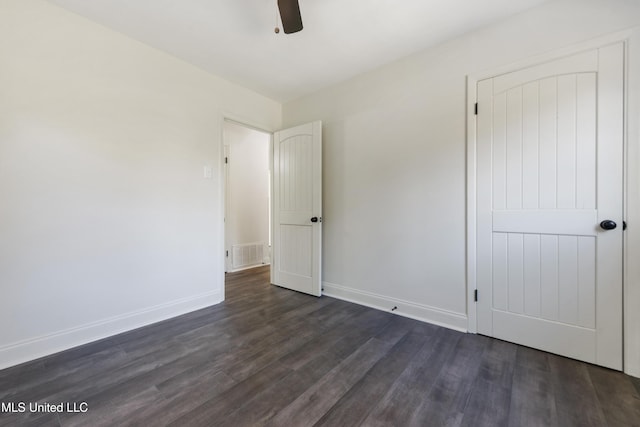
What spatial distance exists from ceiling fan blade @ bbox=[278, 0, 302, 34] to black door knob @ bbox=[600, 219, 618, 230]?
2.27m

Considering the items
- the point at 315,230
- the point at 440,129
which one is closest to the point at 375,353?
the point at 315,230

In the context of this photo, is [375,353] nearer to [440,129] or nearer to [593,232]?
[593,232]

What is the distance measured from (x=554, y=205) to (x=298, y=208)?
239cm

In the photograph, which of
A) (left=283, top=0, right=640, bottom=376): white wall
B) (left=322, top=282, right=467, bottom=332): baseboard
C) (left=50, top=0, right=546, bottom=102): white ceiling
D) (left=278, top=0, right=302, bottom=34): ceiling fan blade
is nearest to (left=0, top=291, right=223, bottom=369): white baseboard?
(left=322, top=282, right=467, bottom=332): baseboard

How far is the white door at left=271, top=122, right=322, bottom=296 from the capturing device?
3.07 m

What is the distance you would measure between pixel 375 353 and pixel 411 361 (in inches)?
9.7

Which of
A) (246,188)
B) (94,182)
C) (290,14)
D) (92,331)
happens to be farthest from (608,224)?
(246,188)

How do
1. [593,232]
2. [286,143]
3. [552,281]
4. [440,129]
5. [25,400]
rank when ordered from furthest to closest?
[286,143]
[440,129]
[552,281]
[593,232]
[25,400]

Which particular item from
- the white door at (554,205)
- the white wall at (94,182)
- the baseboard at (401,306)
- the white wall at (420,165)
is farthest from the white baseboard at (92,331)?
the white door at (554,205)

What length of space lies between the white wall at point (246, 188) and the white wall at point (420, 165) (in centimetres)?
180

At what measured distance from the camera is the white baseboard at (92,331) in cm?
176

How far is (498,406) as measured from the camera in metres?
1.37

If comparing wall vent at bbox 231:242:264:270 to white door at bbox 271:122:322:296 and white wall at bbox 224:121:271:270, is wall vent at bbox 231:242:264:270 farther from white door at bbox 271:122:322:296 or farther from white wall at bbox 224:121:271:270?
white door at bbox 271:122:322:296

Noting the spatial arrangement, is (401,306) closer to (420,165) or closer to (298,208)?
(420,165)
